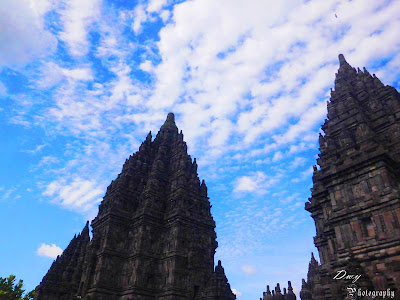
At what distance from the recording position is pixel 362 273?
1611 centimetres

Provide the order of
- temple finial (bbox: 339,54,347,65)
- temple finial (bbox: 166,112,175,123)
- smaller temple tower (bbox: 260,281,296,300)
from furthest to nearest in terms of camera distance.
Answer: temple finial (bbox: 166,112,175,123) → temple finial (bbox: 339,54,347,65) → smaller temple tower (bbox: 260,281,296,300)

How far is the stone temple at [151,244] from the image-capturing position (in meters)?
29.3

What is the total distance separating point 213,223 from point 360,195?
1996cm

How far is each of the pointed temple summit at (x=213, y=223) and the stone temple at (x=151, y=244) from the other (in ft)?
0.38

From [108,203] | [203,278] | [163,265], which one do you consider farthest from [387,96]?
[108,203]

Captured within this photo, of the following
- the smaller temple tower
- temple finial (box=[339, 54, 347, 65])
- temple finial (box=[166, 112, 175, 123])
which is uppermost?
temple finial (box=[166, 112, 175, 123])

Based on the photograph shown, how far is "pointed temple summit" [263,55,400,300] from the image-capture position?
637 inches

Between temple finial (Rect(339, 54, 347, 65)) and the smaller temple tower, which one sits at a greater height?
temple finial (Rect(339, 54, 347, 65))

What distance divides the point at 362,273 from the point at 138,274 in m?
21.3

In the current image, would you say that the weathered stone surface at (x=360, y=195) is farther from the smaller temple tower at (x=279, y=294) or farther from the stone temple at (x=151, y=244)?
the stone temple at (x=151, y=244)

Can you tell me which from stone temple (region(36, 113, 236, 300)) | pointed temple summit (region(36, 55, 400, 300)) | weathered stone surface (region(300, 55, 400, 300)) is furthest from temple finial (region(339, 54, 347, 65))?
stone temple (region(36, 113, 236, 300))

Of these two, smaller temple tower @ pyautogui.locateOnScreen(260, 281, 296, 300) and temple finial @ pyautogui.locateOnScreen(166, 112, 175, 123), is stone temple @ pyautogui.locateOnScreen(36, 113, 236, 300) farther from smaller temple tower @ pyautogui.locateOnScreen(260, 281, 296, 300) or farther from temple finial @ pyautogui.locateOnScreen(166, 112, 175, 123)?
temple finial @ pyautogui.locateOnScreen(166, 112, 175, 123)

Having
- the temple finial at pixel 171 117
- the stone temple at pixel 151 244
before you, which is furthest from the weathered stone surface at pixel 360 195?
the temple finial at pixel 171 117

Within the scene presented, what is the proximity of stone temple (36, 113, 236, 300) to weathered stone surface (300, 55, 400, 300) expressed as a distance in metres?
11.4
